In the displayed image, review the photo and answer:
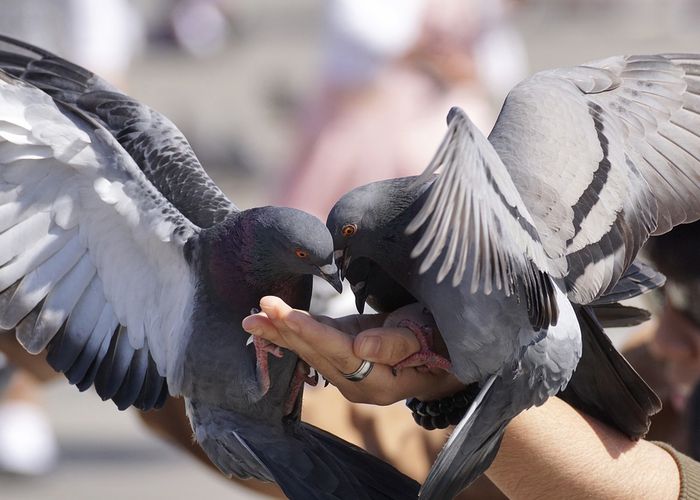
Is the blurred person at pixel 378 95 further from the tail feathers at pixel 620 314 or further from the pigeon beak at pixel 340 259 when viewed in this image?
the pigeon beak at pixel 340 259

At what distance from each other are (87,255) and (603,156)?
1.08m

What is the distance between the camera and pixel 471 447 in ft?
7.59

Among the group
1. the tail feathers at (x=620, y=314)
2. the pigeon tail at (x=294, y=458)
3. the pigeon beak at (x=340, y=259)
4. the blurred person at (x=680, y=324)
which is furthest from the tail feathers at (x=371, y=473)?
the blurred person at (x=680, y=324)

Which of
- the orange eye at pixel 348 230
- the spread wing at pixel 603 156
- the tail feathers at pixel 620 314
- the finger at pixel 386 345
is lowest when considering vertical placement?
the tail feathers at pixel 620 314

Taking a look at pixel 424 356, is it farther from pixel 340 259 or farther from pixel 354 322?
pixel 340 259

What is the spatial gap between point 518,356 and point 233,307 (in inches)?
23.5

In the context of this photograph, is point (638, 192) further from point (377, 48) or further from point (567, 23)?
point (567, 23)

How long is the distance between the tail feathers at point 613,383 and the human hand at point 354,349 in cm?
35

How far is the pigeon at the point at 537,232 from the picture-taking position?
6.83 ft

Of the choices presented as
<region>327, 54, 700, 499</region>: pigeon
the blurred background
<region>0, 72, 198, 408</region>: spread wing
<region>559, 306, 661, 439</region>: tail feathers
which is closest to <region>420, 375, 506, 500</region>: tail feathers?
<region>327, 54, 700, 499</region>: pigeon

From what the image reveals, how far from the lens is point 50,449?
5879 mm

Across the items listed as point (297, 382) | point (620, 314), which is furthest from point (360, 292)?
point (620, 314)

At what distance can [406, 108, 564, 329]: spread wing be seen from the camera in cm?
199

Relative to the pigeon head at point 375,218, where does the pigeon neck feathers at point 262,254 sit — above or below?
below
